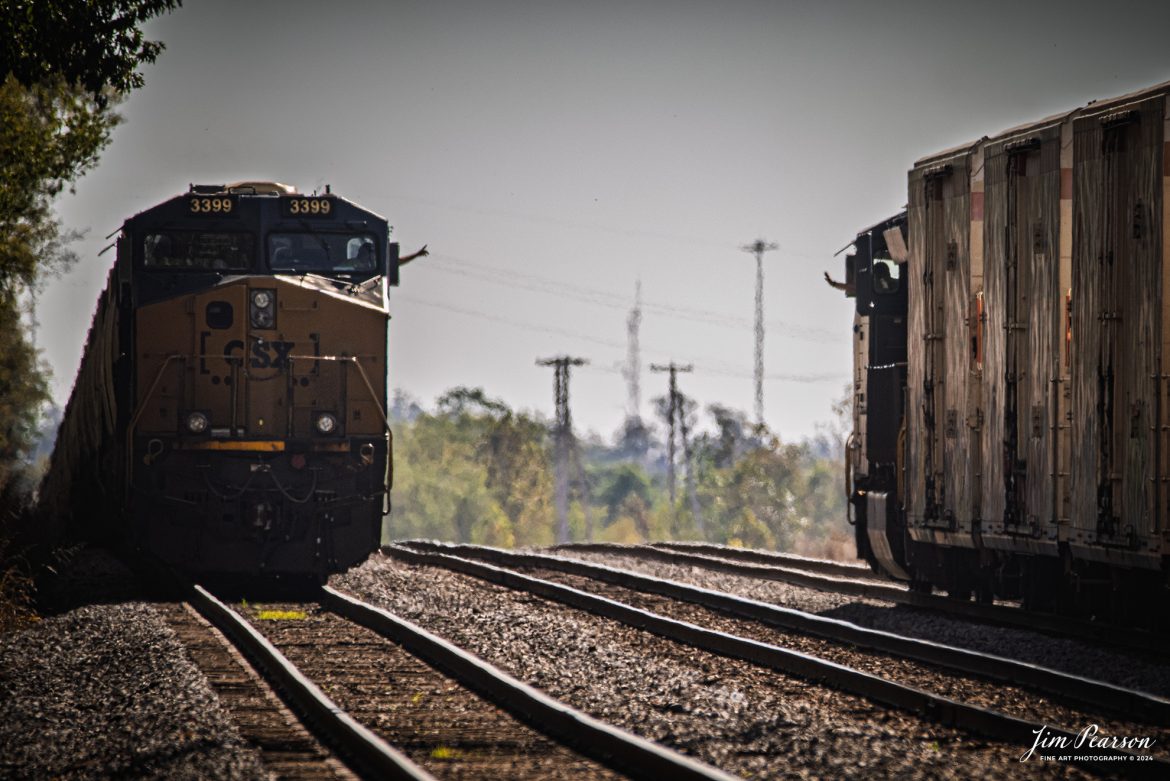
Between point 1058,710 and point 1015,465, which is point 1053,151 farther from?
point 1058,710

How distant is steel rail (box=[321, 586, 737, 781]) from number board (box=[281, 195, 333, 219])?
5.85 m

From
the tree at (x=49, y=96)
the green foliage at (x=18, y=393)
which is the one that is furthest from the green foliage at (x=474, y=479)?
the tree at (x=49, y=96)

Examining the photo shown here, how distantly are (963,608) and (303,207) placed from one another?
8.62 metres

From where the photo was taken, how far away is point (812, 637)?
508 inches

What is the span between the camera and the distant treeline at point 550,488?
100875 millimetres

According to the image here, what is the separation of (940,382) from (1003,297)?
1.62 meters

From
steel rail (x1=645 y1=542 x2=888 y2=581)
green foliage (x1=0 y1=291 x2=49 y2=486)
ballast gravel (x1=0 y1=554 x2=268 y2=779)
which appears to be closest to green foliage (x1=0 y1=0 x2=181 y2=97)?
ballast gravel (x1=0 y1=554 x2=268 y2=779)

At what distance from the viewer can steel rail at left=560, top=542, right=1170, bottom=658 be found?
39.4 ft

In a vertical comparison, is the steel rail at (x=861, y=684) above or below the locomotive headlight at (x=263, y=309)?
below

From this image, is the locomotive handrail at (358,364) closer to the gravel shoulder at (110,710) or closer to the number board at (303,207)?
the number board at (303,207)

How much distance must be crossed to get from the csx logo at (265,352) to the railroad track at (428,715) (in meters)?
4.01
